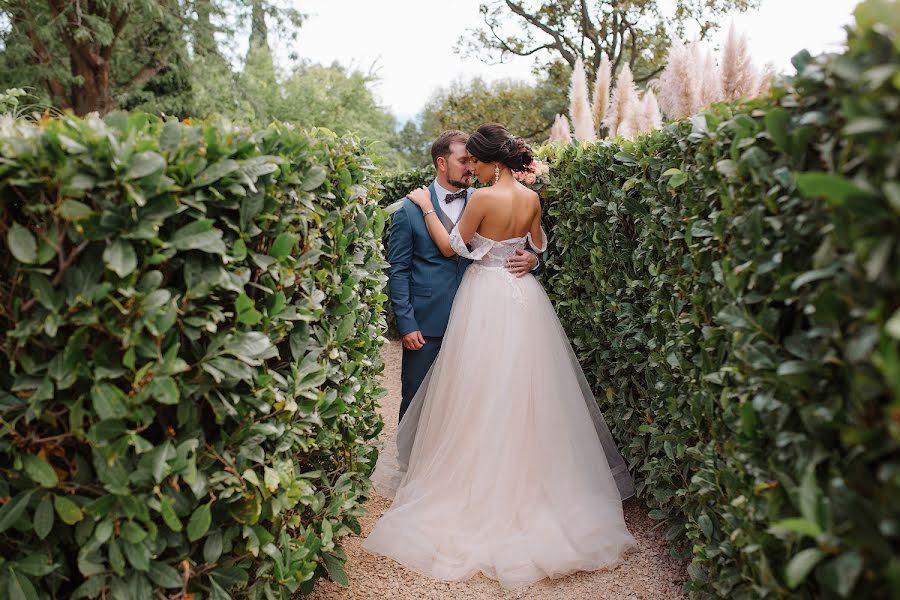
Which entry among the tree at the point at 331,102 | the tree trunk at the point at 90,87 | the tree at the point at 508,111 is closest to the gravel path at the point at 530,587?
the tree trunk at the point at 90,87

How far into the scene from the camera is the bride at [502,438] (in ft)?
11.5

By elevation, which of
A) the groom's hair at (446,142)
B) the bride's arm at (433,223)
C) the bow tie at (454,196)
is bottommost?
the bride's arm at (433,223)

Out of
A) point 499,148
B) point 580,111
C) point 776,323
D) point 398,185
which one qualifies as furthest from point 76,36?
point 776,323

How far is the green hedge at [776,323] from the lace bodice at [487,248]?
2.04ft

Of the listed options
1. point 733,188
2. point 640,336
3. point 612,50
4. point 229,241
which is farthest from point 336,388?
point 612,50

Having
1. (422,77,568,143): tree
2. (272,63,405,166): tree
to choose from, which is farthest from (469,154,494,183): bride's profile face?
(422,77,568,143): tree

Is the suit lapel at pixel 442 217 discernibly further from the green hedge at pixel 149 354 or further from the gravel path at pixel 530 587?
the gravel path at pixel 530 587

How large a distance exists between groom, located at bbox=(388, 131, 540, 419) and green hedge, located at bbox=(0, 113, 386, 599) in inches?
71.5

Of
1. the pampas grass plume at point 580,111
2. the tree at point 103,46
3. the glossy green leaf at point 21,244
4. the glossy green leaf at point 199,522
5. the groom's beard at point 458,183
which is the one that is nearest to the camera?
the glossy green leaf at point 21,244

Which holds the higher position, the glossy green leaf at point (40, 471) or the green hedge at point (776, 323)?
the green hedge at point (776, 323)

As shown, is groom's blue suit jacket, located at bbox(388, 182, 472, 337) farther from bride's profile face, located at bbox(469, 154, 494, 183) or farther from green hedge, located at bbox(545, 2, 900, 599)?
green hedge, located at bbox(545, 2, 900, 599)

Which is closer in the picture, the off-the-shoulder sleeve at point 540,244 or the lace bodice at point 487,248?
the lace bodice at point 487,248

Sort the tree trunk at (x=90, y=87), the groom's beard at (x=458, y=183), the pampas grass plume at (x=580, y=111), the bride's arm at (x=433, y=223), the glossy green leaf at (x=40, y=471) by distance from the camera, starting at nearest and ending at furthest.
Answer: the glossy green leaf at (x=40, y=471) < the bride's arm at (x=433, y=223) < the groom's beard at (x=458, y=183) < the pampas grass plume at (x=580, y=111) < the tree trunk at (x=90, y=87)

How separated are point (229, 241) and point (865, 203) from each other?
5.88 ft
